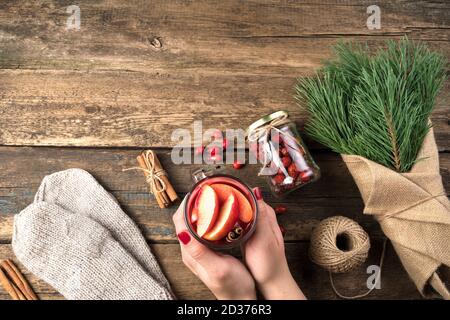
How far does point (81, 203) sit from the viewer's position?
1.08 meters

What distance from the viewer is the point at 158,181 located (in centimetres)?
105

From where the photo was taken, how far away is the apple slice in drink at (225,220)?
824mm

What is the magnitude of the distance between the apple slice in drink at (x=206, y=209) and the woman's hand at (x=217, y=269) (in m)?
0.05

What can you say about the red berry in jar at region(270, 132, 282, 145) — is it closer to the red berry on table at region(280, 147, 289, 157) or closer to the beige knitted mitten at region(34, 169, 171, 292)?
the red berry on table at region(280, 147, 289, 157)

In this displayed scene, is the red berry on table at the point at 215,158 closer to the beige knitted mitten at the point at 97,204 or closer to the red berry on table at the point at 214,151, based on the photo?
the red berry on table at the point at 214,151

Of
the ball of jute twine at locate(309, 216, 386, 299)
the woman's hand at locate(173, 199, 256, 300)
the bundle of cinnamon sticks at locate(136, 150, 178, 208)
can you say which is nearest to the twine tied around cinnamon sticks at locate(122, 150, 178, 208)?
the bundle of cinnamon sticks at locate(136, 150, 178, 208)

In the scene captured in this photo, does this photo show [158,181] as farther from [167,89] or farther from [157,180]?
[167,89]

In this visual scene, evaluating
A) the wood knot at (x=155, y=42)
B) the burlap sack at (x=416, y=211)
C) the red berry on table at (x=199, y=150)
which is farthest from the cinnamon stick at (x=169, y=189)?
the burlap sack at (x=416, y=211)

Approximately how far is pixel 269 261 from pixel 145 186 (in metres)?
0.36

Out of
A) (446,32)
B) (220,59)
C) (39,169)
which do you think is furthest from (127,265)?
(446,32)

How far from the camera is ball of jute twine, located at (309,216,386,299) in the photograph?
92cm

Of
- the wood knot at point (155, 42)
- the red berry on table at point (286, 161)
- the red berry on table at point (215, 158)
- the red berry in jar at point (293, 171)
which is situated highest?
the wood knot at point (155, 42)

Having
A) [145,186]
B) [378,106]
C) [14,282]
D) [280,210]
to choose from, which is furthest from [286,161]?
[14,282]

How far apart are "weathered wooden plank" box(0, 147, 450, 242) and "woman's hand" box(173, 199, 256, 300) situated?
144 millimetres
